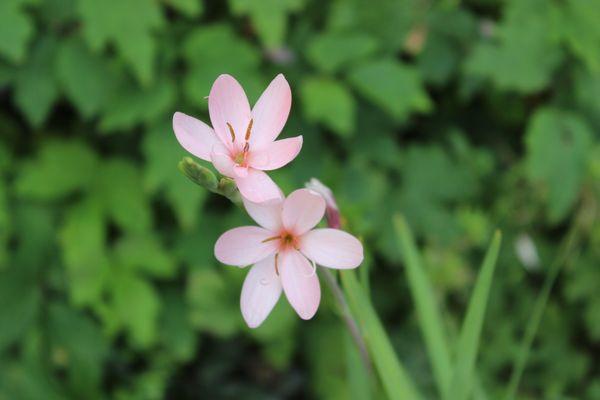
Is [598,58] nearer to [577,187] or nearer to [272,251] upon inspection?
[577,187]

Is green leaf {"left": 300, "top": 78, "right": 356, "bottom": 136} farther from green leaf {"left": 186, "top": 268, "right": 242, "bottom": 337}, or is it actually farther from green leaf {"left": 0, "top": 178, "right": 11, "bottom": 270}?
green leaf {"left": 0, "top": 178, "right": 11, "bottom": 270}

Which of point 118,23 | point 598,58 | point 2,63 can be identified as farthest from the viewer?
point 598,58

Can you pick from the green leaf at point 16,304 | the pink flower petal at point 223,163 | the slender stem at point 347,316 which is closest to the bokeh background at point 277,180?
the green leaf at point 16,304

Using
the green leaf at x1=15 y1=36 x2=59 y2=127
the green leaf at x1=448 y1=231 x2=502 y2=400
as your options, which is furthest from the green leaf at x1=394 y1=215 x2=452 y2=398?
the green leaf at x1=15 y1=36 x2=59 y2=127

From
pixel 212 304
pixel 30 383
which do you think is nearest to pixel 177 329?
pixel 212 304

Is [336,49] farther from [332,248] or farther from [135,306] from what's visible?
[332,248]

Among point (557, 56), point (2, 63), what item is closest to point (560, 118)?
point (557, 56)
